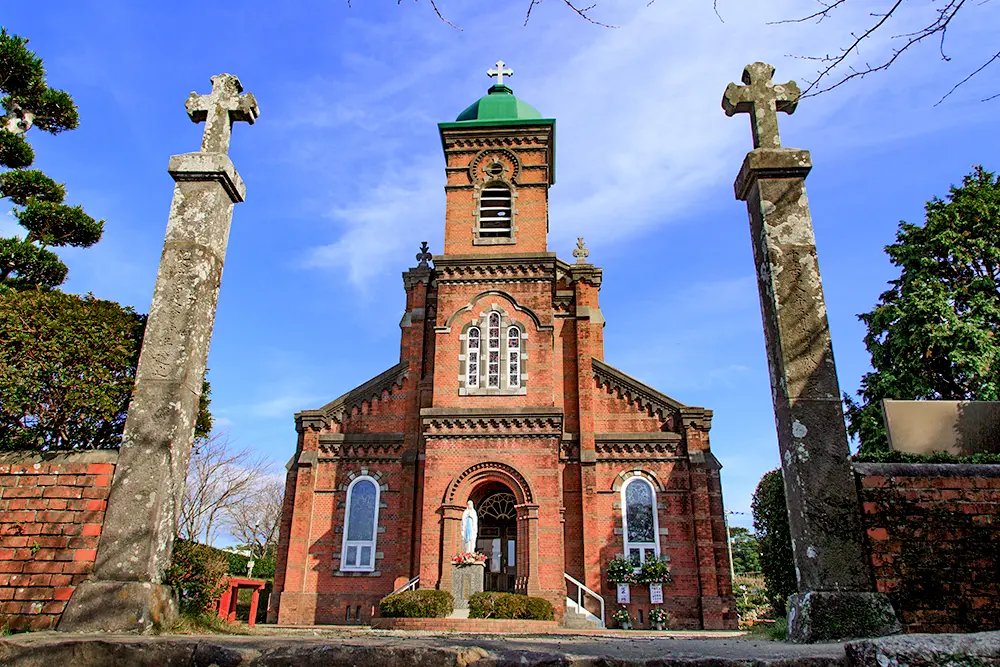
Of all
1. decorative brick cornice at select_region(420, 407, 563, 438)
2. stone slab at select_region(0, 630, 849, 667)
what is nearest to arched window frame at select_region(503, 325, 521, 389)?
decorative brick cornice at select_region(420, 407, 563, 438)

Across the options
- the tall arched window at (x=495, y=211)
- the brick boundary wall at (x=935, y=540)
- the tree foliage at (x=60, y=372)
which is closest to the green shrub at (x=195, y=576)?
the tree foliage at (x=60, y=372)

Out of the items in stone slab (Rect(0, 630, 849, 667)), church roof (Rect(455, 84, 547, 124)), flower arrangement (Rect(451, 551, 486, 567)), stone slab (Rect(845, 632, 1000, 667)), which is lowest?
stone slab (Rect(0, 630, 849, 667))

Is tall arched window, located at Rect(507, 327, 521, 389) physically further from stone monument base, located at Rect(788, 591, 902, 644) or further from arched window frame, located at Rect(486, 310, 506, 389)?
stone monument base, located at Rect(788, 591, 902, 644)

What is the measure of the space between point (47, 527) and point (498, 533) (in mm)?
17403

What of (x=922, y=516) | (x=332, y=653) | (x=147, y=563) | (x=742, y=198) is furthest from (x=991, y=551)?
(x=147, y=563)

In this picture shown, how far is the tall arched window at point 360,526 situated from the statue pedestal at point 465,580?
13.5 ft

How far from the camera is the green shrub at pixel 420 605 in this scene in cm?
1722

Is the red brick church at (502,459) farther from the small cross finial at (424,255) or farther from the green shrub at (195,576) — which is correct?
the green shrub at (195,576)

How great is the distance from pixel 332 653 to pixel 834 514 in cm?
473

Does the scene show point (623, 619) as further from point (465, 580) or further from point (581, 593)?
point (465, 580)

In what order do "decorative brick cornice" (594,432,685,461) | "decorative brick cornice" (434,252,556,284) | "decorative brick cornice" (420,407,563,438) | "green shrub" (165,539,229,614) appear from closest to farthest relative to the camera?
1. "green shrub" (165,539,229,614)
2. "decorative brick cornice" (420,407,563,438)
3. "decorative brick cornice" (594,432,685,461)
4. "decorative brick cornice" (434,252,556,284)

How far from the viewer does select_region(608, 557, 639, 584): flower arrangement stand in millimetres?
20797

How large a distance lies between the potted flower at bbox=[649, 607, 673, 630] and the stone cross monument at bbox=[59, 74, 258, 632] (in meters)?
17.4

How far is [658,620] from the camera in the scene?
2039cm
